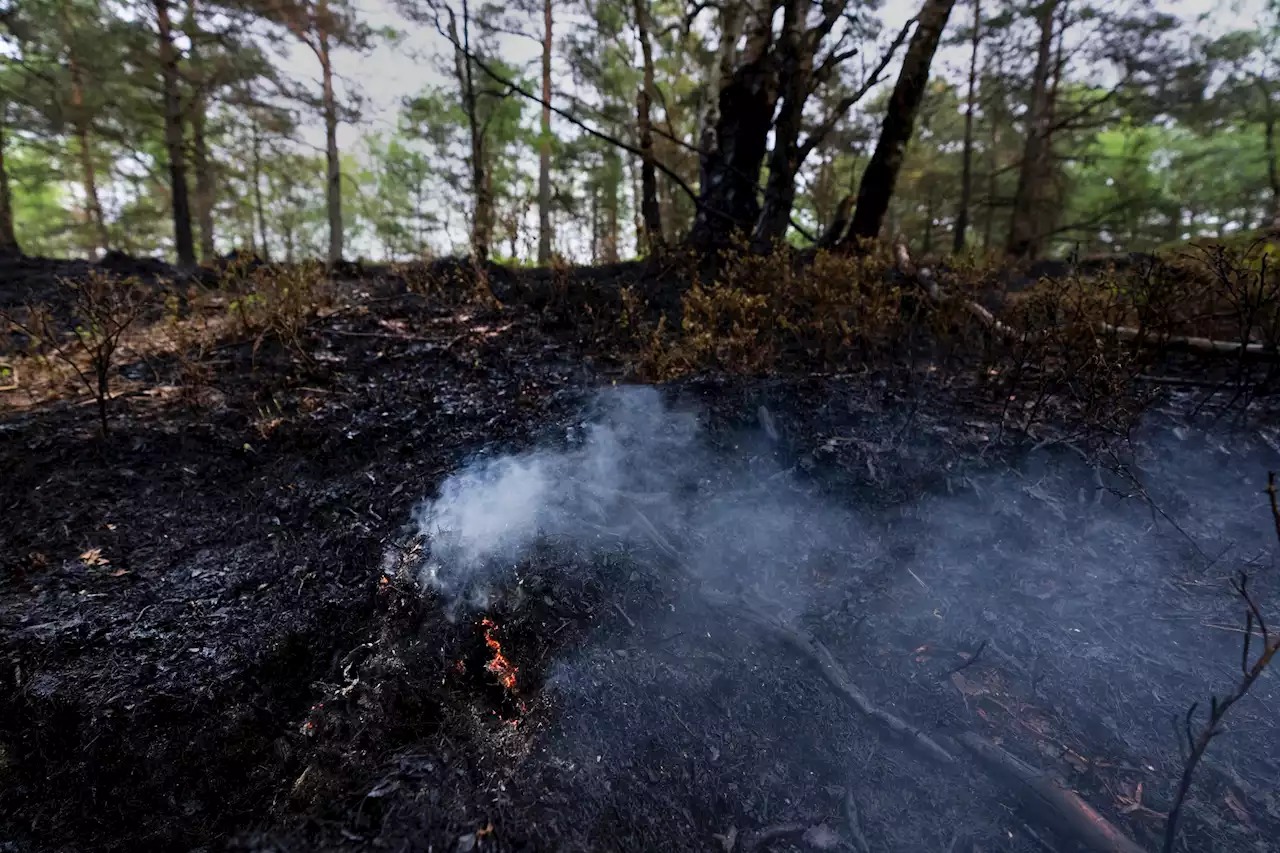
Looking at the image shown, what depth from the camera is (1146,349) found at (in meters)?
3.33

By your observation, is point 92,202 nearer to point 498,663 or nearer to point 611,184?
point 611,184

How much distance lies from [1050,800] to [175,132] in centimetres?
1353

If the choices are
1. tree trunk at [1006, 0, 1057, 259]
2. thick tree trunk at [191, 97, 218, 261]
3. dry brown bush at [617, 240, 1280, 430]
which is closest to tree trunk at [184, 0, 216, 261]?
thick tree trunk at [191, 97, 218, 261]

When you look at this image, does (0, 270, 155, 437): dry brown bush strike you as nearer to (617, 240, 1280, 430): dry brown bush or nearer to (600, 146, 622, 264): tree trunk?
(617, 240, 1280, 430): dry brown bush

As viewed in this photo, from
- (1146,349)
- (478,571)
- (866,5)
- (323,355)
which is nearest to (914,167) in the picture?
(866,5)

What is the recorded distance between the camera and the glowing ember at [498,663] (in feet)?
6.29

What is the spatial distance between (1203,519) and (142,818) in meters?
4.24

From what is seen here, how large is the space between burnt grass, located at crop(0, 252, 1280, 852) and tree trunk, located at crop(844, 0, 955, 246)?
3136mm

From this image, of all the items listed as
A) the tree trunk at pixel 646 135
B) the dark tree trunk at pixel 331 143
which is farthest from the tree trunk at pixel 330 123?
the tree trunk at pixel 646 135

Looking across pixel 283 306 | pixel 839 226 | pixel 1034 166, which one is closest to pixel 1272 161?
pixel 1034 166

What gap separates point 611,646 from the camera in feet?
6.70

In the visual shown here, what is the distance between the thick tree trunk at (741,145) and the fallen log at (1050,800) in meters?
4.81

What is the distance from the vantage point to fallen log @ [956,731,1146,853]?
144cm

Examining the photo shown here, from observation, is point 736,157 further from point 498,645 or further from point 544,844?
point 544,844
